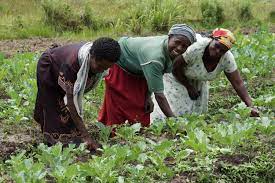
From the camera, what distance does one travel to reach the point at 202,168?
4.02 meters

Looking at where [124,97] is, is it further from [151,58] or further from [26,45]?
[26,45]

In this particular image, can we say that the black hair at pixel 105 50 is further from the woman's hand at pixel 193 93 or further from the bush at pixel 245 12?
the bush at pixel 245 12

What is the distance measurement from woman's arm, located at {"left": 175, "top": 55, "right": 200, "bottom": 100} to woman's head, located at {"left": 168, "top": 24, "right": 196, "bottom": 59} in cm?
41

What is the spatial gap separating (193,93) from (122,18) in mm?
7772

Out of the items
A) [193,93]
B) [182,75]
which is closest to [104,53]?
[182,75]

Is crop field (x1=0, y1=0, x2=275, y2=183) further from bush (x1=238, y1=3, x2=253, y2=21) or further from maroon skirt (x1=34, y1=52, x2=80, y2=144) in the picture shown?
bush (x1=238, y1=3, x2=253, y2=21)

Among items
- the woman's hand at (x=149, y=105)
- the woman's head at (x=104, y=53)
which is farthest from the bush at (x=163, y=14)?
the woman's head at (x=104, y=53)

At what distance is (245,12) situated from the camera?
14359mm

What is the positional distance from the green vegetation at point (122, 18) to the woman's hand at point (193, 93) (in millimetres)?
6600

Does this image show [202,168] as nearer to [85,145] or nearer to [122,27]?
[85,145]

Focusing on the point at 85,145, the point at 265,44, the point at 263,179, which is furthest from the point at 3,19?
the point at 263,179

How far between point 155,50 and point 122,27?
7.95m

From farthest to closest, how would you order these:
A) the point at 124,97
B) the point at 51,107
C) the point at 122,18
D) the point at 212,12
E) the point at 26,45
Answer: the point at 212,12 → the point at 122,18 → the point at 26,45 → the point at 124,97 → the point at 51,107

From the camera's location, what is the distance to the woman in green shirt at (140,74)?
191 inches
